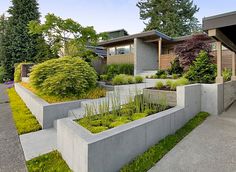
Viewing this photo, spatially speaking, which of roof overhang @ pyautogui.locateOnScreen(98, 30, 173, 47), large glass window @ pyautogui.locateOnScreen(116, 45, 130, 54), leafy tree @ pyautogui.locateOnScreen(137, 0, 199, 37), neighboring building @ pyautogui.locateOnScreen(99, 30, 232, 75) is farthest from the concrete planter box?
leafy tree @ pyautogui.locateOnScreen(137, 0, 199, 37)

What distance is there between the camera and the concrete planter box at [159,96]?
488 cm

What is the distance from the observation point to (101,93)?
5.91 meters

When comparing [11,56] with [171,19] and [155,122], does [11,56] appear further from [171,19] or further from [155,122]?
[171,19]

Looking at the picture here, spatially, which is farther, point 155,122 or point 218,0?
point 218,0

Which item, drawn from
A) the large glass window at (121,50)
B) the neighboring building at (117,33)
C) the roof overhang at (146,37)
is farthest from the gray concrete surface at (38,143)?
the neighboring building at (117,33)

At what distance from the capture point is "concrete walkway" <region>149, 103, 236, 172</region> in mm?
2500

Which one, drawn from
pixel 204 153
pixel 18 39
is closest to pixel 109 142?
pixel 204 153

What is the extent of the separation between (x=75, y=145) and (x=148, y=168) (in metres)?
1.13

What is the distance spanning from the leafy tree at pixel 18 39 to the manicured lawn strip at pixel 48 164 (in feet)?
60.9

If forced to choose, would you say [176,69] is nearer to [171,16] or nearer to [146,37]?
[146,37]

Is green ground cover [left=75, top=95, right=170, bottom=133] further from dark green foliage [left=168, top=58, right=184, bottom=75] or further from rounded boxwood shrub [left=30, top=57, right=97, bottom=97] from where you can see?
dark green foliage [left=168, top=58, right=184, bottom=75]

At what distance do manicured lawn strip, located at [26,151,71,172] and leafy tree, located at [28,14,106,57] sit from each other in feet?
26.1

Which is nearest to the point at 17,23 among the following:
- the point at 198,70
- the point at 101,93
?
the point at 101,93

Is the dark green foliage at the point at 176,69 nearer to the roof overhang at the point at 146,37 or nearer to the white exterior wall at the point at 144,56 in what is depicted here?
the roof overhang at the point at 146,37
